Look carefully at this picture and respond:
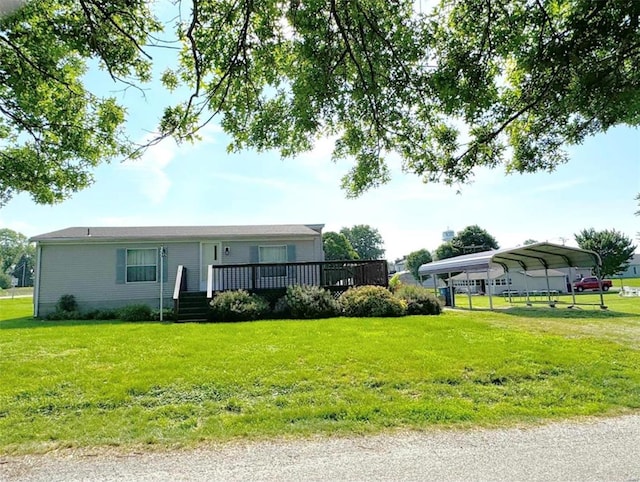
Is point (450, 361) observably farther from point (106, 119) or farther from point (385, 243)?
point (385, 243)

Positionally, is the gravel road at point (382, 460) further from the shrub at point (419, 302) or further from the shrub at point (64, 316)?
the shrub at point (64, 316)

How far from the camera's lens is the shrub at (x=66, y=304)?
47.0ft

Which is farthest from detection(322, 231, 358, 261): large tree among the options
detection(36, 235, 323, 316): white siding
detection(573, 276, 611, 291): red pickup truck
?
detection(36, 235, 323, 316): white siding

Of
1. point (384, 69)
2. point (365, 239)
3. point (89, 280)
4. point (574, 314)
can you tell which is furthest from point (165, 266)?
point (365, 239)

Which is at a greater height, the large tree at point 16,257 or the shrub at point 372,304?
the large tree at point 16,257

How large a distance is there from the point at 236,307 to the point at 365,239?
76.0 metres

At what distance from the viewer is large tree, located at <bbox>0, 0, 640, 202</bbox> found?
408 centimetres

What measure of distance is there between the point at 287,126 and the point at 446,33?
7.20 feet

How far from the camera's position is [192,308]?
12.5 m

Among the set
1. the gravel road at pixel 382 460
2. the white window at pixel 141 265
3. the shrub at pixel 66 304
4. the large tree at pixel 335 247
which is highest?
the large tree at pixel 335 247

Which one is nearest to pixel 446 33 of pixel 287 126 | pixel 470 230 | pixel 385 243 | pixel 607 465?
pixel 287 126

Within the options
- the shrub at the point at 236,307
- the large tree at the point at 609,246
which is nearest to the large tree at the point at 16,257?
the shrub at the point at 236,307

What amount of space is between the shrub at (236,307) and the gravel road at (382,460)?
825 cm

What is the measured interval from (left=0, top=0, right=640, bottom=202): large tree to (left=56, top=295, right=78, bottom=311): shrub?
11.6 m
